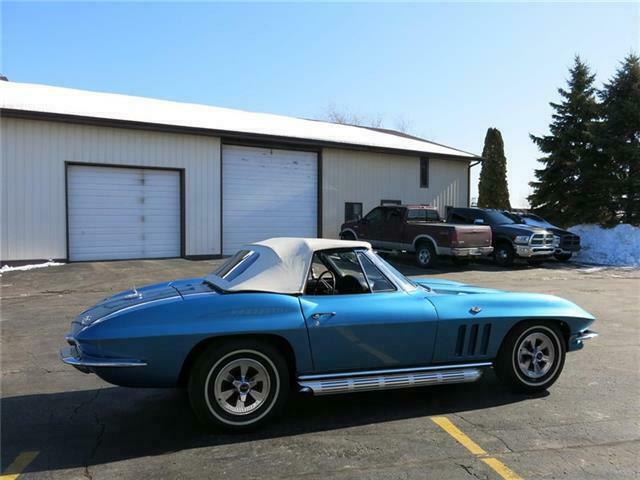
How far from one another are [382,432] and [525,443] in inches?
40.6

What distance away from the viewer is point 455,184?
2444 centimetres

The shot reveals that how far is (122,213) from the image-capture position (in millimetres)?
15883

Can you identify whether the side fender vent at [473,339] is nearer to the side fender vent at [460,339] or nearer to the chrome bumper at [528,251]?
the side fender vent at [460,339]

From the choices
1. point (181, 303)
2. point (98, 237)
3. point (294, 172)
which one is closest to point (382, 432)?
point (181, 303)

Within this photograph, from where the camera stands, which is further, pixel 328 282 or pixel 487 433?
pixel 328 282

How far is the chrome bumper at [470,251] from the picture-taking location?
49.4ft

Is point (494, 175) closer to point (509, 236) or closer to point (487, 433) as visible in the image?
point (509, 236)

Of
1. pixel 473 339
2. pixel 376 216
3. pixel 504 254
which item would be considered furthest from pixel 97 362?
pixel 504 254

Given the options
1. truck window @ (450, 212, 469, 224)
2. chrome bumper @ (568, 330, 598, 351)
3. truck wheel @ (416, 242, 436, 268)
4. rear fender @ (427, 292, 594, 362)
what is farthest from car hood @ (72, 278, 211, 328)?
truck window @ (450, 212, 469, 224)

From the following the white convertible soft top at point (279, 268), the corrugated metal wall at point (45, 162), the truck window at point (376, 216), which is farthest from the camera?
the truck window at point (376, 216)

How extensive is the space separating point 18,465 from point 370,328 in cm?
260

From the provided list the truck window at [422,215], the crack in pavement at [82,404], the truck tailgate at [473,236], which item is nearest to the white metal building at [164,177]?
the truck window at [422,215]

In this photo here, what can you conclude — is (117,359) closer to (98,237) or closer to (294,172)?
(98,237)

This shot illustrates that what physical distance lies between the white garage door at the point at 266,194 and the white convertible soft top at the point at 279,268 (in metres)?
13.8
